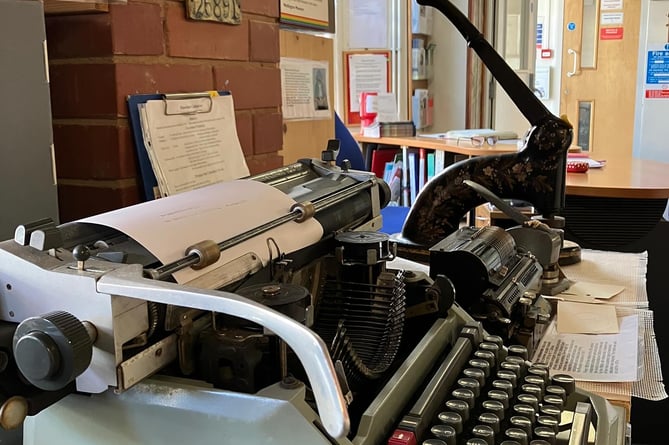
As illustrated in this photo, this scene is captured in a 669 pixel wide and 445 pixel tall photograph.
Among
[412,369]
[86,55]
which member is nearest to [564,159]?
[412,369]

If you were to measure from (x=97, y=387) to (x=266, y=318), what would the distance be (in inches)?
7.5

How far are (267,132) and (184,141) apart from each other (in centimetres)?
29

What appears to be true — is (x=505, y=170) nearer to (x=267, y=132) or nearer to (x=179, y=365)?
(x=267, y=132)

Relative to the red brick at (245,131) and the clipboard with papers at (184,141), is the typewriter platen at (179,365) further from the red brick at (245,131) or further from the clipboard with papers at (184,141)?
the red brick at (245,131)

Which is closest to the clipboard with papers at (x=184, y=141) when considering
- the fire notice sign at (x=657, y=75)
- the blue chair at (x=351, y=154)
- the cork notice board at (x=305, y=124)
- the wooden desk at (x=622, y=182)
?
the cork notice board at (x=305, y=124)

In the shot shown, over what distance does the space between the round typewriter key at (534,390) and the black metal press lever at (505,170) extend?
0.72 meters

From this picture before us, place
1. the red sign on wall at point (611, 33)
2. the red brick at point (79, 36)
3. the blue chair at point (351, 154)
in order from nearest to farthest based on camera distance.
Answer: the red brick at point (79, 36) < the blue chair at point (351, 154) < the red sign on wall at point (611, 33)

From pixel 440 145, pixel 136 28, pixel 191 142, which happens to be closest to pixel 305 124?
pixel 191 142

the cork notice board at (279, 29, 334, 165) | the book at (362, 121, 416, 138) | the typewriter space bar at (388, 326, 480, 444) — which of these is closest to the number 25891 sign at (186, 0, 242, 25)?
the cork notice board at (279, 29, 334, 165)

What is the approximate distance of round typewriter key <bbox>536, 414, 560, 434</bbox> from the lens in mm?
792

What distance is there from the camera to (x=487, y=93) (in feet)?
16.0

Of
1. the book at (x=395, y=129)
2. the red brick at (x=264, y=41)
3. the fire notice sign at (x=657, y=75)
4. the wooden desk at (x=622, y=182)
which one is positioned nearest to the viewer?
the red brick at (x=264, y=41)

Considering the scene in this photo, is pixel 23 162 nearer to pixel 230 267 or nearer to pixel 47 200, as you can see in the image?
pixel 47 200

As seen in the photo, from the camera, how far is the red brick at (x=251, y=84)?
4.31 ft
